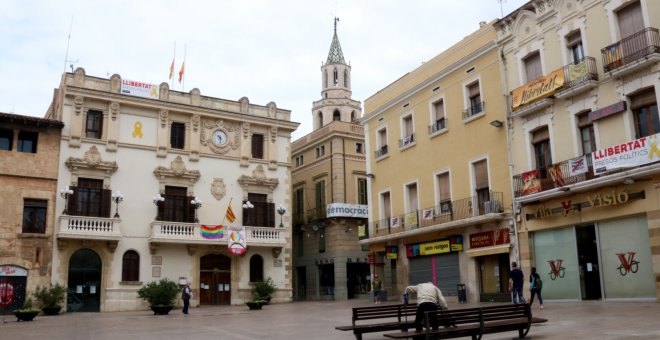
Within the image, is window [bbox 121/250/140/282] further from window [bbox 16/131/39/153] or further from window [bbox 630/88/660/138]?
window [bbox 630/88/660/138]

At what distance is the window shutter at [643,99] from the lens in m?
18.7

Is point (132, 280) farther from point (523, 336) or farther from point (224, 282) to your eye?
point (523, 336)

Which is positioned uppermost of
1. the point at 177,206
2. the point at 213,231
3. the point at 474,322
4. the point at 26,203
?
the point at 177,206

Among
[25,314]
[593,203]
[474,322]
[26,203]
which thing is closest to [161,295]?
[25,314]

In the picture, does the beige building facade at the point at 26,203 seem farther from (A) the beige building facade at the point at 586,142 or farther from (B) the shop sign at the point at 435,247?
(A) the beige building facade at the point at 586,142

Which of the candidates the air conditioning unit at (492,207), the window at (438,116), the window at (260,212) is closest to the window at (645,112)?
the air conditioning unit at (492,207)

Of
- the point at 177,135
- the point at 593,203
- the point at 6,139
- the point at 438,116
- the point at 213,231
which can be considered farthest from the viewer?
the point at 177,135

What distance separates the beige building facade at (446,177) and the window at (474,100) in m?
0.05

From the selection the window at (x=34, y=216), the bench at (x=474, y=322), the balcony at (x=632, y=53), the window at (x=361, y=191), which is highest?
the balcony at (x=632, y=53)

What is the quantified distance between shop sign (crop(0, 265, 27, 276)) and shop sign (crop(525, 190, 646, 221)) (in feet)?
79.4

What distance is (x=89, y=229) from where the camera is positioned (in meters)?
30.4

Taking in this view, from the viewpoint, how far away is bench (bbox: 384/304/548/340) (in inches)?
416

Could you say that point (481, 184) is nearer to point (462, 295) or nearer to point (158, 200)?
point (462, 295)

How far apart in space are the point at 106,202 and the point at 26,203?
3.86 metres
